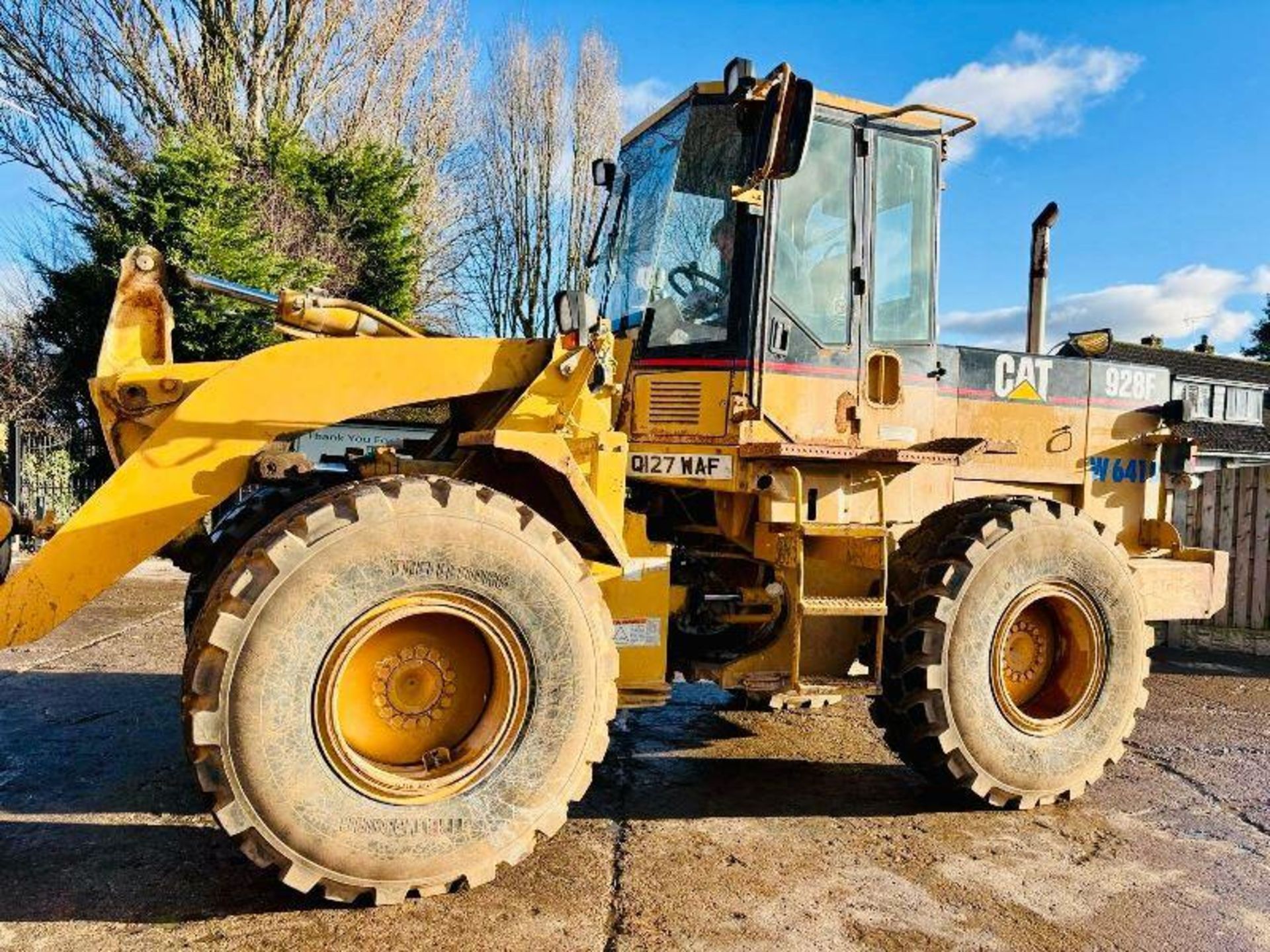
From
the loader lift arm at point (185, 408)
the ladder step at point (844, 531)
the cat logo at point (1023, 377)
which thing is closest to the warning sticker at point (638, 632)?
the ladder step at point (844, 531)

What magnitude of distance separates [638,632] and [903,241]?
2.46m

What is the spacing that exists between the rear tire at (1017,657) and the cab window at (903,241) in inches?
40.7

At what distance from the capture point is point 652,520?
Answer: 522 centimetres

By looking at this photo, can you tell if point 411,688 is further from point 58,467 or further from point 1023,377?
point 58,467

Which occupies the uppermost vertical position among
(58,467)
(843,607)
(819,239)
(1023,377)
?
(819,239)

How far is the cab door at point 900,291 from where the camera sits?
4844mm

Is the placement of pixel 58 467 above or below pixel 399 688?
above

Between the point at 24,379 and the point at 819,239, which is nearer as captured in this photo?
the point at 819,239

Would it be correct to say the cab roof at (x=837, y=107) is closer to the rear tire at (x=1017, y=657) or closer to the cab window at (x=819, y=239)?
the cab window at (x=819, y=239)

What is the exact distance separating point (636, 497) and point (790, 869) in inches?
81.0

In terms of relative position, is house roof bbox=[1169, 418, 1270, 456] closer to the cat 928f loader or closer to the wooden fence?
the wooden fence

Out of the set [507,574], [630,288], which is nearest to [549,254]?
[630,288]

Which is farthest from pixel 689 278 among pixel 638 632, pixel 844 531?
pixel 638 632

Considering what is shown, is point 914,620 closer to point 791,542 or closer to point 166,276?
point 791,542
